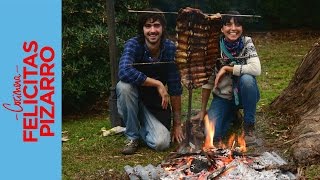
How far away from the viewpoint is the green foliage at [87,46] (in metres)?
6.60

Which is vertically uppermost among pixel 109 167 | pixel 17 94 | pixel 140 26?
pixel 140 26

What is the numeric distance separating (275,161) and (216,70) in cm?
122

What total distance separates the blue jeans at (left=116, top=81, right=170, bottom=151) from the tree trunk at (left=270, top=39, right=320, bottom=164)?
1152 mm

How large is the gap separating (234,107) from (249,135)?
37 centimetres

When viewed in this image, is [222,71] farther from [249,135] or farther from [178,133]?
[178,133]

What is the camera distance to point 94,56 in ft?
22.2

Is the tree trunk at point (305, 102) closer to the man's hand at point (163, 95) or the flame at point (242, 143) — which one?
the flame at point (242, 143)

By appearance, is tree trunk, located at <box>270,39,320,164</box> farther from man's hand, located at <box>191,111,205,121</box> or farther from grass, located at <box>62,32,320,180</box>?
man's hand, located at <box>191,111,205,121</box>

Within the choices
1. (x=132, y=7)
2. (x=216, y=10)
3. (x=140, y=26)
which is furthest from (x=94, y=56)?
(x=216, y=10)

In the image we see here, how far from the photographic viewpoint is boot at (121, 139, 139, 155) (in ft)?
17.3

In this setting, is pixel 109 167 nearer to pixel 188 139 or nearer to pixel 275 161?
pixel 188 139

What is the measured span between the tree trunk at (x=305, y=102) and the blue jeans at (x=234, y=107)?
0.42 m

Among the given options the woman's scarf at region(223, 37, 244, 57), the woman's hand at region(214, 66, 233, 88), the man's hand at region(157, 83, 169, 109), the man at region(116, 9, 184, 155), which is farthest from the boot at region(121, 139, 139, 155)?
the woman's scarf at region(223, 37, 244, 57)

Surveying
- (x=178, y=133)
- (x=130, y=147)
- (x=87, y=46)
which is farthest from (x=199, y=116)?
(x=87, y=46)
